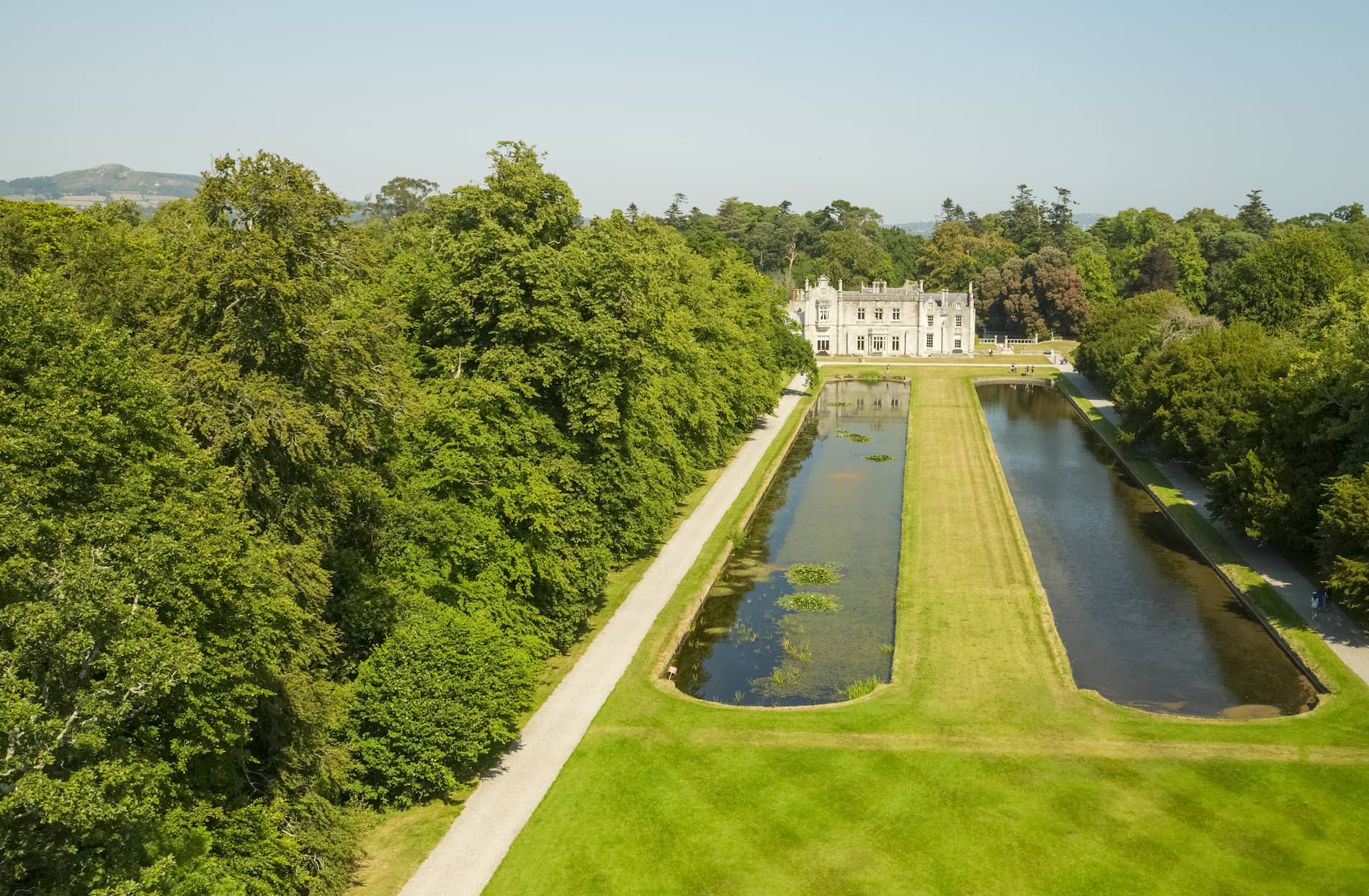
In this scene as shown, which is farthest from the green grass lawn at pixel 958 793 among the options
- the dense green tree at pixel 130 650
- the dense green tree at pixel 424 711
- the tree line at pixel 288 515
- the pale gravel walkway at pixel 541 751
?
the dense green tree at pixel 130 650

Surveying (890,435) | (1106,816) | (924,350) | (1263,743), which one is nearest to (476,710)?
(1106,816)

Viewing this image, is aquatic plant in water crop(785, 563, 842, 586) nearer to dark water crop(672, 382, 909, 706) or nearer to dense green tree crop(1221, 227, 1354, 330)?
dark water crop(672, 382, 909, 706)

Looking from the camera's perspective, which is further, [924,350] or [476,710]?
[924,350]

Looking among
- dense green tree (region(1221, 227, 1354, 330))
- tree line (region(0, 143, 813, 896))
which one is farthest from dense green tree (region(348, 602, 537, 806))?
dense green tree (region(1221, 227, 1354, 330))

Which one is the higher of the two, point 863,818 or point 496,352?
point 496,352

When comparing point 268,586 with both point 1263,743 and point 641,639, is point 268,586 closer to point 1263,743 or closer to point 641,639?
point 641,639

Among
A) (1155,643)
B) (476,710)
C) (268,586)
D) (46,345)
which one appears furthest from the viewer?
(1155,643)

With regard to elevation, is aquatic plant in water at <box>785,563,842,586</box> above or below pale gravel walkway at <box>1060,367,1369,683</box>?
below

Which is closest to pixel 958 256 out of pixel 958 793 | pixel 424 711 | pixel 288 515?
Answer: pixel 958 793
